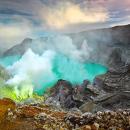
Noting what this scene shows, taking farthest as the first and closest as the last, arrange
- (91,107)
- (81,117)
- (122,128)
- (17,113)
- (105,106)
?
(105,106) → (91,107) → (17,113) → (81,117) → (122,128)

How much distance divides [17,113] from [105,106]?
14371 cm

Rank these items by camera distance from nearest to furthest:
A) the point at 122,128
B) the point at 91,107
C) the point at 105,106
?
the point at 122,128
the point at 91,107
the point at 105,106

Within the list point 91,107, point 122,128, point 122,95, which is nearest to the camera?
point 122,128

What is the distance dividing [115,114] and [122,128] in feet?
3.28

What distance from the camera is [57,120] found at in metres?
19.0

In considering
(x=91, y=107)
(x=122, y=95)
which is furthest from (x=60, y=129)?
(x=122, y=95)

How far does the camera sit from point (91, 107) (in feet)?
484

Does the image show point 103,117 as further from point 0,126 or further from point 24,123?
point 0,126

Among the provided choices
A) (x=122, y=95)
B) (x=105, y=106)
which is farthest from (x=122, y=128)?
(x=122, y=95)

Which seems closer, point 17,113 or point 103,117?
point 103,117

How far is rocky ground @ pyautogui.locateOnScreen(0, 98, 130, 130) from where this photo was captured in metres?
17.4

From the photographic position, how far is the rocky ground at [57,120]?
17391 mm

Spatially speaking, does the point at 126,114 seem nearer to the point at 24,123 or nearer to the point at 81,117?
the point at 81,117

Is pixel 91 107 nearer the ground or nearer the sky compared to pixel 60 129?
nearer the ground
